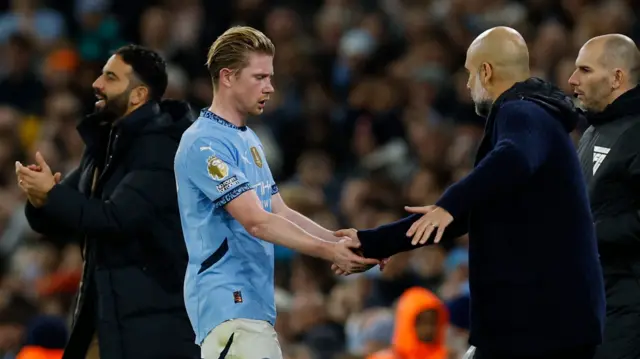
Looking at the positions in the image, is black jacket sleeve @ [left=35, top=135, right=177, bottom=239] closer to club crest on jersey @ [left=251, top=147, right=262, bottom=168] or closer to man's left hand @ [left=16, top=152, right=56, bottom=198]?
man's left hand @ [left=16, top=152, right=56, bottom=198]

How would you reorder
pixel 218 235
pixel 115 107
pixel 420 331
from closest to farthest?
pixel 218 235
pixel 115 107
pixel 420 331

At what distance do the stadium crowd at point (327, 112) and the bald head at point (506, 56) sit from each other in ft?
10.6

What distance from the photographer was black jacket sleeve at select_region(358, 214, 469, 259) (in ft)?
18.9

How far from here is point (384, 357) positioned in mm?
8688

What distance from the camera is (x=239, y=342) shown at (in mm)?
5809

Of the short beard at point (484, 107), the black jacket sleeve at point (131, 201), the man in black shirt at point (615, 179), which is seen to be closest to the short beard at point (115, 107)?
the black jacket sleeve at point (131, 201)

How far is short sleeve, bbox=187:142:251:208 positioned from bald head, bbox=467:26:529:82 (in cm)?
109

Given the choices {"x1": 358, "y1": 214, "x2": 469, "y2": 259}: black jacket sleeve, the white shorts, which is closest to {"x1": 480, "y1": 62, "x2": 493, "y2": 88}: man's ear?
{"x1": 358, "y1": 214, "x2": 469, "y2": 259}: black jacket sleeve

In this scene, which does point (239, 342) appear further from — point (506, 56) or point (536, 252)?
point (506, 56)

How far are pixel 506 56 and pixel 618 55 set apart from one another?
134 centimetres

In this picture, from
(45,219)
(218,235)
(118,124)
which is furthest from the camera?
(118,124)

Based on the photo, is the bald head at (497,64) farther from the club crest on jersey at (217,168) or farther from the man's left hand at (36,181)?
the man's left hand at (36,181)

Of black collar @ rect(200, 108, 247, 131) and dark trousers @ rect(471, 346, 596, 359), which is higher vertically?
black collar @ rect(200, 108, 247, 131)

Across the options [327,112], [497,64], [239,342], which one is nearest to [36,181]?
[239,342]
